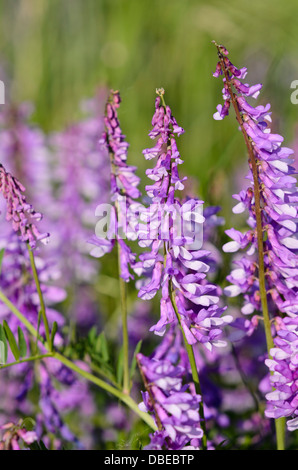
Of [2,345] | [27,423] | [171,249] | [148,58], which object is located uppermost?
[148,58]

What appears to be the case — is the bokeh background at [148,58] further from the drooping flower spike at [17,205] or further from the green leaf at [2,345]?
the drooping flower spike at [17,205]

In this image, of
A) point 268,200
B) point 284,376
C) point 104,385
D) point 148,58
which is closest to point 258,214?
point 268,200

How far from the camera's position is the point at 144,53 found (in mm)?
2781

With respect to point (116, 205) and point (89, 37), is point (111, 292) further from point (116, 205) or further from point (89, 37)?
point (89, 37)

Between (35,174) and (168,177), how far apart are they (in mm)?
935

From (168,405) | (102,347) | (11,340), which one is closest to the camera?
(168,405)

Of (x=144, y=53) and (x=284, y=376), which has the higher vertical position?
(x=144, y=53)

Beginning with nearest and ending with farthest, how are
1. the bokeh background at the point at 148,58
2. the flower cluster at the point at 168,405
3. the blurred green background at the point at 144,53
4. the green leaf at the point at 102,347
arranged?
the flower cluster at the point at 168,405, the green leaf at the point at 102,347, the bokeh background at the point at 148,58, the blurred green background at the point at 144,53

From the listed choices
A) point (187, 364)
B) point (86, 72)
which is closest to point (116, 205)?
point (187, 364)

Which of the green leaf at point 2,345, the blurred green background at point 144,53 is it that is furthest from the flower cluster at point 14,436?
the blurred green background at point 144,53

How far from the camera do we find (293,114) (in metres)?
2.32

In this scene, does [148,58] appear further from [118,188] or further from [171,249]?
[171,249]

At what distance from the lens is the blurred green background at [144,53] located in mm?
2461

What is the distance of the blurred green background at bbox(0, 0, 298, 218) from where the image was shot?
8.07 ft
